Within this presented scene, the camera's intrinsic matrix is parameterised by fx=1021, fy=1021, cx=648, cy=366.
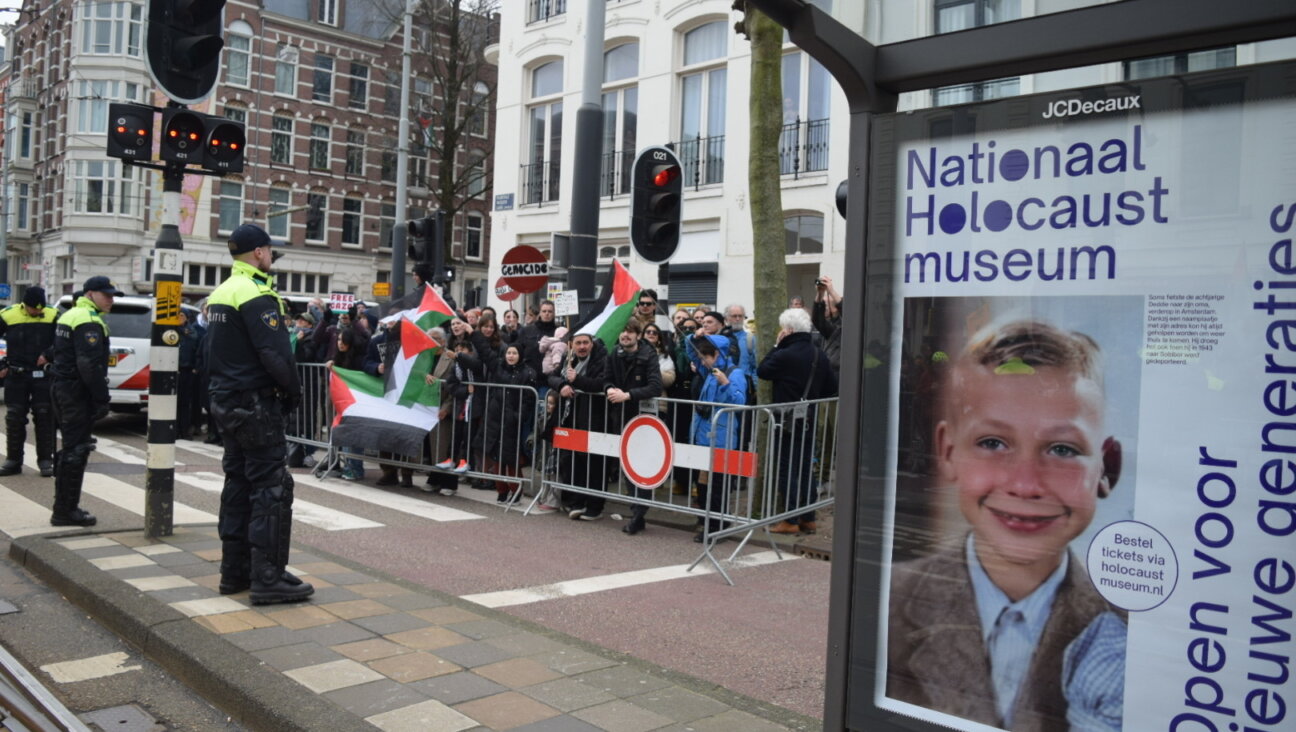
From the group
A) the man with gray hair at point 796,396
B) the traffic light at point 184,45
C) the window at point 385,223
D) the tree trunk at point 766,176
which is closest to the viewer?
the traffic light at point 184,45

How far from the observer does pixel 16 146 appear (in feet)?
175

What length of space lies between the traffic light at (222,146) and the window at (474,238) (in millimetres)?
44584

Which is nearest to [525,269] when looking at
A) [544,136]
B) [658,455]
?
[658,455]

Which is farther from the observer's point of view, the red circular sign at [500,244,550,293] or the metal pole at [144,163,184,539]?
the red circular sign at [500,244,550,293]

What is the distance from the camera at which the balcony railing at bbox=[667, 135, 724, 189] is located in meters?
20.9

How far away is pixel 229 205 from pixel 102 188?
5264 millimetres

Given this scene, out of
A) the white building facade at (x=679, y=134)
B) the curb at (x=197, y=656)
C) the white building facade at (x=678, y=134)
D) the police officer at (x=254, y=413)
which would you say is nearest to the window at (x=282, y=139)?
the white building facade at (x=678, y=134)

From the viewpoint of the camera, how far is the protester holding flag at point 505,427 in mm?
9828

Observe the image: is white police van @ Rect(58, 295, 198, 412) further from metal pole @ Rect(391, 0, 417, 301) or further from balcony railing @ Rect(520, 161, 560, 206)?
balcony railing @ Rect(520, 161, 560, 206)

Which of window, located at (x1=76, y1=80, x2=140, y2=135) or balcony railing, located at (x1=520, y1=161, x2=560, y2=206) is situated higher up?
window, located at (x1=76, y1=80, x2=140, y2=135)

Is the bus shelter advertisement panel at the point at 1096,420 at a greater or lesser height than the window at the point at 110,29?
lesser

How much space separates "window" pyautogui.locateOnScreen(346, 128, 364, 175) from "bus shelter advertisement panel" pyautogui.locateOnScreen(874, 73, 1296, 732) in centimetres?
4855

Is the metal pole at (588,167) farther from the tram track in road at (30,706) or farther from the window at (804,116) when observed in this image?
the window at (804,116)

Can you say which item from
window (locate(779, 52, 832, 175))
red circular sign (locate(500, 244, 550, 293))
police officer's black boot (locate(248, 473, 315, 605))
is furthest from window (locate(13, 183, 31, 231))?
police officer's black boot (locate(248, 473, 315, 605))
